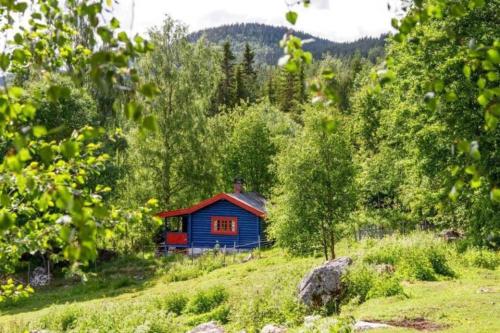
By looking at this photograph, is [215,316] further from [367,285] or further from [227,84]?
[227,84]

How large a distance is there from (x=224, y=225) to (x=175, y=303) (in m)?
18.4

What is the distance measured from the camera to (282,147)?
2434cm

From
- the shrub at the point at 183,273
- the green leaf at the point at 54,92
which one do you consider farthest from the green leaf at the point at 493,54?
the shrub at the point at 183,273

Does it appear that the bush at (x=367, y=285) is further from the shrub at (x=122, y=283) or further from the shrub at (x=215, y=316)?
the shrub at (x=122, y=283)

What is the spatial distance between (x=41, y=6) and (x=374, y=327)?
9.84 m

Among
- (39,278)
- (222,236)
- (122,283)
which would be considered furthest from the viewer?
(222,236)

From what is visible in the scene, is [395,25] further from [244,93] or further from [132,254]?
[244,93]

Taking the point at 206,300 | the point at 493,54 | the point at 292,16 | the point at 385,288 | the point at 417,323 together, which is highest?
the point at 292,16

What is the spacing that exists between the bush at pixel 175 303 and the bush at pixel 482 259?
9950 mm

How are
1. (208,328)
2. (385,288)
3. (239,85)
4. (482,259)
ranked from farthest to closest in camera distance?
(239,85) < (482,259) < (208,328) < (385,288)

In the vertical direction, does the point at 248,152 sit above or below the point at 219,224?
above

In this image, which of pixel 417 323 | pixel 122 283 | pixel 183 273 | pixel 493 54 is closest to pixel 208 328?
pixel 417 323

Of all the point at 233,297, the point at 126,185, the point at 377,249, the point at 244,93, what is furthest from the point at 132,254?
the point at 244,93

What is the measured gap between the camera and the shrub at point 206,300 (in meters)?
17.7
